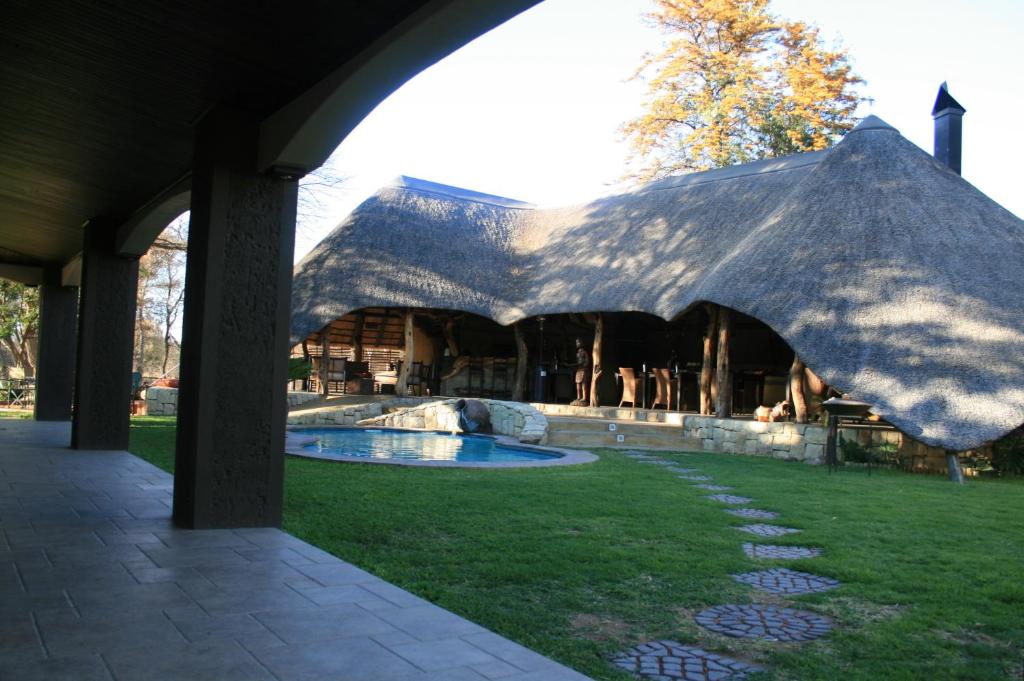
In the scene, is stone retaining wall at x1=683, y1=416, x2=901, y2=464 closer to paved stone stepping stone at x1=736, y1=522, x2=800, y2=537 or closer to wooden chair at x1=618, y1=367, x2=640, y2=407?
wooden chair at x1=618, y1=367, x2=640, y2=407

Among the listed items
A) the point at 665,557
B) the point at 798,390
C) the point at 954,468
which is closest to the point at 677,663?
the point at 665,557

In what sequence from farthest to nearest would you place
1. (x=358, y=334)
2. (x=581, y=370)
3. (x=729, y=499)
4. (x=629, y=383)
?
1. (x=358, y=334)
2. (x=581, y=370)
3. (x=629, y=383)
4. (x=729, y=499)

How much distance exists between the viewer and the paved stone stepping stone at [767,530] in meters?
5.86

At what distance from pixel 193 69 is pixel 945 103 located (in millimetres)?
17195

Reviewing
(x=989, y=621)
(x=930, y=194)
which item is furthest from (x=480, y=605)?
(x=930, y=194)

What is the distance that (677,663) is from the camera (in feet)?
10.4

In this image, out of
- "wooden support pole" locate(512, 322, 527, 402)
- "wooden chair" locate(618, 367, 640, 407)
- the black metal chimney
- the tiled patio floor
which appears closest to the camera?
the tiled patio floor

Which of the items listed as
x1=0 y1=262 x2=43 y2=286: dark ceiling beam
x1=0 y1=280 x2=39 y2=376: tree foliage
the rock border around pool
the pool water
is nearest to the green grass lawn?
the rock border around pool

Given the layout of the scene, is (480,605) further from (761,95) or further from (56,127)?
(761,95)

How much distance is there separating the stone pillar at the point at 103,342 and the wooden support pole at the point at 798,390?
9.40 metres

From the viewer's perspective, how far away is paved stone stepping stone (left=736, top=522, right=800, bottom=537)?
5.86m

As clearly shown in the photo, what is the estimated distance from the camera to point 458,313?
69.1ft

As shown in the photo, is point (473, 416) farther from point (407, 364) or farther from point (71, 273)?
point (71, 273)

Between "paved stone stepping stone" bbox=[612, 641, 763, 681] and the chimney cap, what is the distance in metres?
17.5
